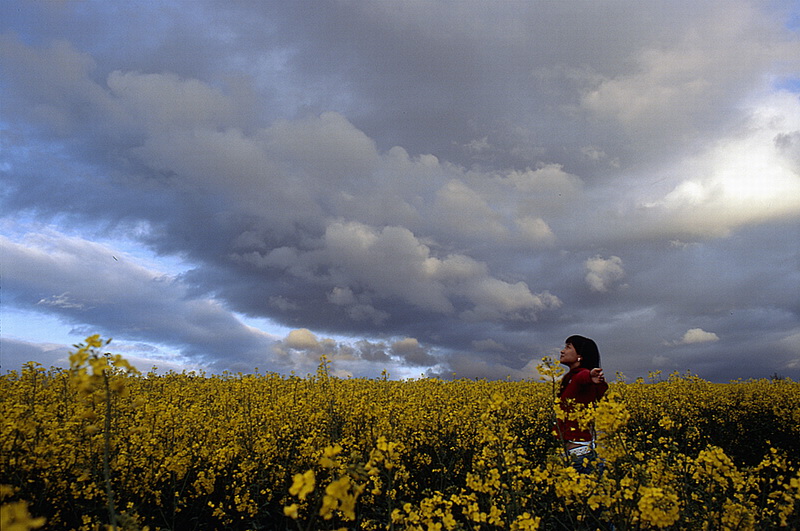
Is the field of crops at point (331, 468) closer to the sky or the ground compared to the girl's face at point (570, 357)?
closer to the ground

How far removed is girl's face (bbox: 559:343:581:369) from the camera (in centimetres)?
660

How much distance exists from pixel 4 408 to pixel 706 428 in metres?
14.3

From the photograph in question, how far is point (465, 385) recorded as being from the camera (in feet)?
43.0

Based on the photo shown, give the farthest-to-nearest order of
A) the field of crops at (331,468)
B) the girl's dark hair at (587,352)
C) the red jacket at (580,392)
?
the girl's dark hair at (587,352)
the red jacket at (580,392)
the field of crops at (331,468)

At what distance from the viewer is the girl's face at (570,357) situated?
6.60m

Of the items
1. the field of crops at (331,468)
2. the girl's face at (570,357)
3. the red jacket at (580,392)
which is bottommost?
the field of crops at (331,468)

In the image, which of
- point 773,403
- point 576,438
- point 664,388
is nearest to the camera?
point 576,438

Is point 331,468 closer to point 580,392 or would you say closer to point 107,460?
point 107,460

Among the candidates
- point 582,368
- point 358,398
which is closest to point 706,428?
point 582,368

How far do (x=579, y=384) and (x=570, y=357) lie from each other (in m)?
0.39

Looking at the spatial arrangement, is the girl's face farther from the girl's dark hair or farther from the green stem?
the green stem

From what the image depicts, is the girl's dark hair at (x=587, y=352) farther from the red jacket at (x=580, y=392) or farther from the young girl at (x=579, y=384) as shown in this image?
the red jacket at (x=580, y=392)

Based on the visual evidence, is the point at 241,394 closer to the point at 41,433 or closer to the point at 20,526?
the point at 41,433

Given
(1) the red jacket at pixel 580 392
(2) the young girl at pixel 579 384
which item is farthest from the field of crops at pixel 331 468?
(1) the red jacket at pixel 580 392
